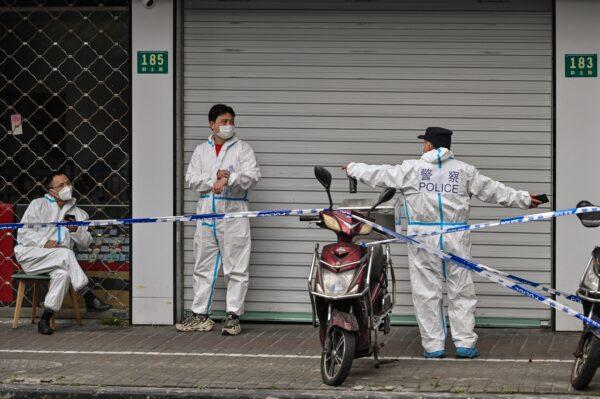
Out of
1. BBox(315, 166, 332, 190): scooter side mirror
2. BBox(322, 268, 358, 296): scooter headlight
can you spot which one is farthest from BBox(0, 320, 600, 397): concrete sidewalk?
BBox(315, 166, 332, 190): scooter side mirror

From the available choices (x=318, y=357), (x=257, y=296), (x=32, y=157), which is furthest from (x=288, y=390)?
(x=32, y=157)

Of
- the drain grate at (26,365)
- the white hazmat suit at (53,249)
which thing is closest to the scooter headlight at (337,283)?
the drain grate at (26,365)

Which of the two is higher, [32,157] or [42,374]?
[32,157]

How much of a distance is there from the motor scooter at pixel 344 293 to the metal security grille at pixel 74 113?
11.0 feet

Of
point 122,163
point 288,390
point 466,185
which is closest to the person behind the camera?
point 288,390

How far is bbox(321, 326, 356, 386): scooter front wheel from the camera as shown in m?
8.73

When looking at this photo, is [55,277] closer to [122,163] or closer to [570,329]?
[122,163]

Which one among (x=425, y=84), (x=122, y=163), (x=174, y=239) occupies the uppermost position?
(x=425, y=84)

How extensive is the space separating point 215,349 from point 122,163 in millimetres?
2475

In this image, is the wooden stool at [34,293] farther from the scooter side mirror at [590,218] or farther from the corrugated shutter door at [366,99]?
the scooter side mirror at [590,218]

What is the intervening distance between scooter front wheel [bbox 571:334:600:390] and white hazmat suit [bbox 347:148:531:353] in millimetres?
1574

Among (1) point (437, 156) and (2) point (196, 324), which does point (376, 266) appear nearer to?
(1) point (437, 156)

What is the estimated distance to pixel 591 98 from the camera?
37.1ft

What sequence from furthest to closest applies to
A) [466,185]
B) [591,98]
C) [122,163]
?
[122,163]
[591,98]
[466,185]
